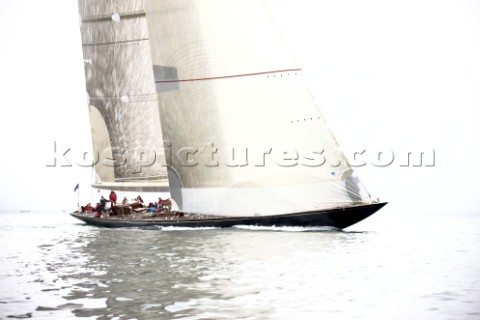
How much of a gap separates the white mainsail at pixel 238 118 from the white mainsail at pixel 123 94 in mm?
3505

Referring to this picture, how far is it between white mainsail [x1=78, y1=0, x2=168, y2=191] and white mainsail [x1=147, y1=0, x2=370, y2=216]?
351 cm

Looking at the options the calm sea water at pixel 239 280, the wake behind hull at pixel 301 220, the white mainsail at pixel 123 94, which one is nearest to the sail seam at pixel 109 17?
the white mainsail at pixel 123 94

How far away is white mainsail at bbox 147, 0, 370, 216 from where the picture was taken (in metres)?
28.0

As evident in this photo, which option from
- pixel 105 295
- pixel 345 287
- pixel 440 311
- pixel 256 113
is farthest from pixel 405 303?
pixel 256 113

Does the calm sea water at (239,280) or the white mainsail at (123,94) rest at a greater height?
the white mainsail at (123,94)

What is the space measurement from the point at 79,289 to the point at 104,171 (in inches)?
910

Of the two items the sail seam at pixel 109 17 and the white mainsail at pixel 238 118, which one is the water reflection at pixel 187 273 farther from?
the sail seam at pixel 109 17

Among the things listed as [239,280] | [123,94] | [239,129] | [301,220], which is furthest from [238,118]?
[239,280]

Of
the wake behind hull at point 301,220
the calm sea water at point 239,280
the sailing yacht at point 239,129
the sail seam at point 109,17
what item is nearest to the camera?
the calm sea water at point 239,280

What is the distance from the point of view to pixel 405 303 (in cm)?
1255

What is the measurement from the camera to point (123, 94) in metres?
34.8

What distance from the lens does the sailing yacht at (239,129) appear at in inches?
1101

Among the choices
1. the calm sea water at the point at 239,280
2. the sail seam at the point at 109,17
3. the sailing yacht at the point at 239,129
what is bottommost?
the calm sea water at the point at 239,280

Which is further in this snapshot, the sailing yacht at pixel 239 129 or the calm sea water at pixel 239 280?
the sailing yacht at pixel 239 129
